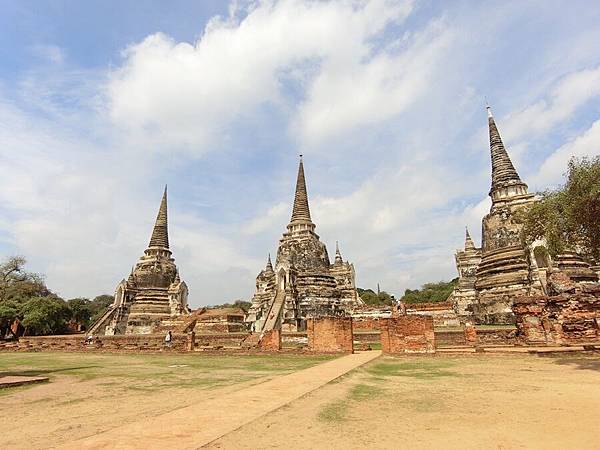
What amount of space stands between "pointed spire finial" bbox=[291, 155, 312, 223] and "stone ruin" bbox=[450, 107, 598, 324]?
573 inches

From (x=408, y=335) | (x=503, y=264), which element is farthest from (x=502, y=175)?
(x=408, y=335)

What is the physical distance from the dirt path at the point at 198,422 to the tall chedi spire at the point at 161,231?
127 feet

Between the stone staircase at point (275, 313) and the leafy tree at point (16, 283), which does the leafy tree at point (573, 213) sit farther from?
the leafy tree at point (16, 283)

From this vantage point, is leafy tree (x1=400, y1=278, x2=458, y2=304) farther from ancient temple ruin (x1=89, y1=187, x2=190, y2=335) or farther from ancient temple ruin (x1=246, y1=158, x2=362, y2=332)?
ancient temple ruin (x1=89, y1=187, x2=190, y2=335)

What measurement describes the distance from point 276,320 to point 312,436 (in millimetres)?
23345

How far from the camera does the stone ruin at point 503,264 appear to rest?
25.2m

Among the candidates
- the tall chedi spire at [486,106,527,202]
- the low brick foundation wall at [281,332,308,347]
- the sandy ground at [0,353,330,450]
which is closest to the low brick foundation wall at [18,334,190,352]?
the low brick foundation wall at [281,332,308,347]

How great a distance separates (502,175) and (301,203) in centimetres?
1714

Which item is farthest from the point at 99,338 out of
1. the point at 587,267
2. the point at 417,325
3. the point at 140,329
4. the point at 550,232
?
the point at 587,267

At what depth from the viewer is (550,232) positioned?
1123cm

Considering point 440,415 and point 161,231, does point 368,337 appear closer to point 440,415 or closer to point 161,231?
point 440,415

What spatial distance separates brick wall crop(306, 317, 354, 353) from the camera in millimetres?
16156

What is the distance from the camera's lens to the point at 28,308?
36312 mm

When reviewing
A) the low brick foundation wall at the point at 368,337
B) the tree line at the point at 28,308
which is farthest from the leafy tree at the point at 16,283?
the low brick foundation wall at the point at 368,337
